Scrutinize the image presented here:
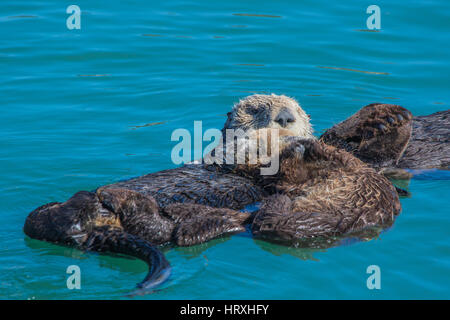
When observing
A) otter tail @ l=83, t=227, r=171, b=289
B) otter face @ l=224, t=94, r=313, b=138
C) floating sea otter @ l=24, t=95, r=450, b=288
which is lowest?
otter tail @ l=83, t=227, r=171, b=289

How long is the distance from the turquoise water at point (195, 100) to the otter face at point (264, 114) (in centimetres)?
90

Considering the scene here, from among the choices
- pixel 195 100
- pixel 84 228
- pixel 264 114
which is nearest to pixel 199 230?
pixel 84 228

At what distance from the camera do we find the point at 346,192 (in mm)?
5062

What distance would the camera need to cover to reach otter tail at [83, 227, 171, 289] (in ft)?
13.3

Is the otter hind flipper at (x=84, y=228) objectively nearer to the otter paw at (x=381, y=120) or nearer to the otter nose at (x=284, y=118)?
the otter nose at (x=284, y=118)

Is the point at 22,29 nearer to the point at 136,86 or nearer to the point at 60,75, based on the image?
the point at 60,75

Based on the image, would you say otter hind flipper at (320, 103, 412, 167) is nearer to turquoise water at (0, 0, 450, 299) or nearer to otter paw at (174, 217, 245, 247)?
turquoise water at (0, 0, 450, 299)

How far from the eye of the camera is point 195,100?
833cm

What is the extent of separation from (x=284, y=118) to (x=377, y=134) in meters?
0.86

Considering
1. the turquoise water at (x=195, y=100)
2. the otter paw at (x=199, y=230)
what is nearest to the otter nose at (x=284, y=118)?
the turquoise water at (x=195, y=100)

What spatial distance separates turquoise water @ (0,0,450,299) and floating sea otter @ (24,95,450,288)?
Result: 143 millimetres

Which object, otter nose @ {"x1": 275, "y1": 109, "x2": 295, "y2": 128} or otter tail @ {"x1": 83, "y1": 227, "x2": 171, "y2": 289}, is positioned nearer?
otter tail @ {"x1": 83, "y1": 227, "x2": 171, "y2": 289}

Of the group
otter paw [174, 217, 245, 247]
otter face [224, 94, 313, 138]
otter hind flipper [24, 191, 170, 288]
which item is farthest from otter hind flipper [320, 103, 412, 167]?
otter hind flipper [24, 191, 170, 288]

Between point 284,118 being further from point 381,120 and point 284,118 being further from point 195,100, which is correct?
point 195,100
